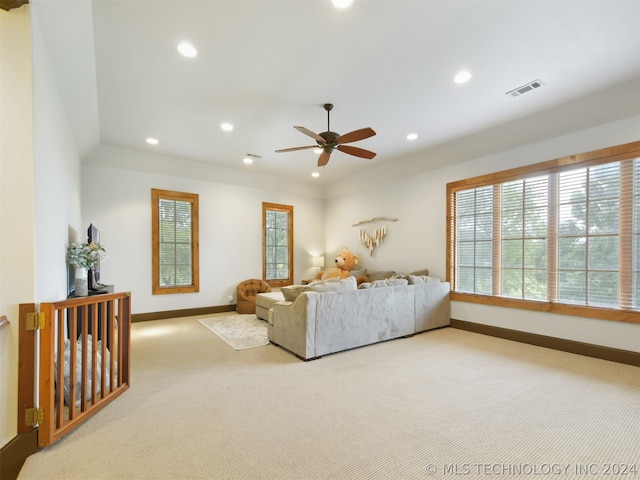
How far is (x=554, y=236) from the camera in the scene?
3.96 metres

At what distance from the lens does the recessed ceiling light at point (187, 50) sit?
2.65m

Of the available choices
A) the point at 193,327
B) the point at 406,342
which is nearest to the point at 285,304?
the point at 406,342

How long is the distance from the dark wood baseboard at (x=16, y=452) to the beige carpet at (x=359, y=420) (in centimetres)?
5

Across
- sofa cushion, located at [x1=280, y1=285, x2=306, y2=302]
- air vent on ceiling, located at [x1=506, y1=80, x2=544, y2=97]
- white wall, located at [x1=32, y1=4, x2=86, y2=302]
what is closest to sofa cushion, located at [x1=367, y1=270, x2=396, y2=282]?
sofa cushion, located at [x1=280, y1=285, x2=306, y2=302]

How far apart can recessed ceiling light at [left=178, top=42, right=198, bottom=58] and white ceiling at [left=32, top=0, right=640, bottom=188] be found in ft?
0.20

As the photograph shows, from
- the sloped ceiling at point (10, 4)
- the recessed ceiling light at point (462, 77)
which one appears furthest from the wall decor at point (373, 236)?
the sloped ceiling at point (10, 4)

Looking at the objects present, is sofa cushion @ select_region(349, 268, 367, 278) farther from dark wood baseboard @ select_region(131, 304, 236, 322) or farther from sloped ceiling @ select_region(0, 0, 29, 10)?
sloped ceiling @ select_region(0, 0, 29, 10)

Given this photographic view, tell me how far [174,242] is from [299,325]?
3698 millimetres

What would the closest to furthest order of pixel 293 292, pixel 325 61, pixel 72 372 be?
pixel 72 372
pixel 325 61
pixel 293 292

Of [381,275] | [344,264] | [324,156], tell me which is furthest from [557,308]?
[344,264]

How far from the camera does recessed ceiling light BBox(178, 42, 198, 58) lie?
2.65 m

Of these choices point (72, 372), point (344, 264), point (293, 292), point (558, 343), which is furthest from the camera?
point (344, 264)

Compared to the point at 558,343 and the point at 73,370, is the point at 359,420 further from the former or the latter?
the point at 558,343

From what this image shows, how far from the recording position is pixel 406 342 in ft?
13.8
